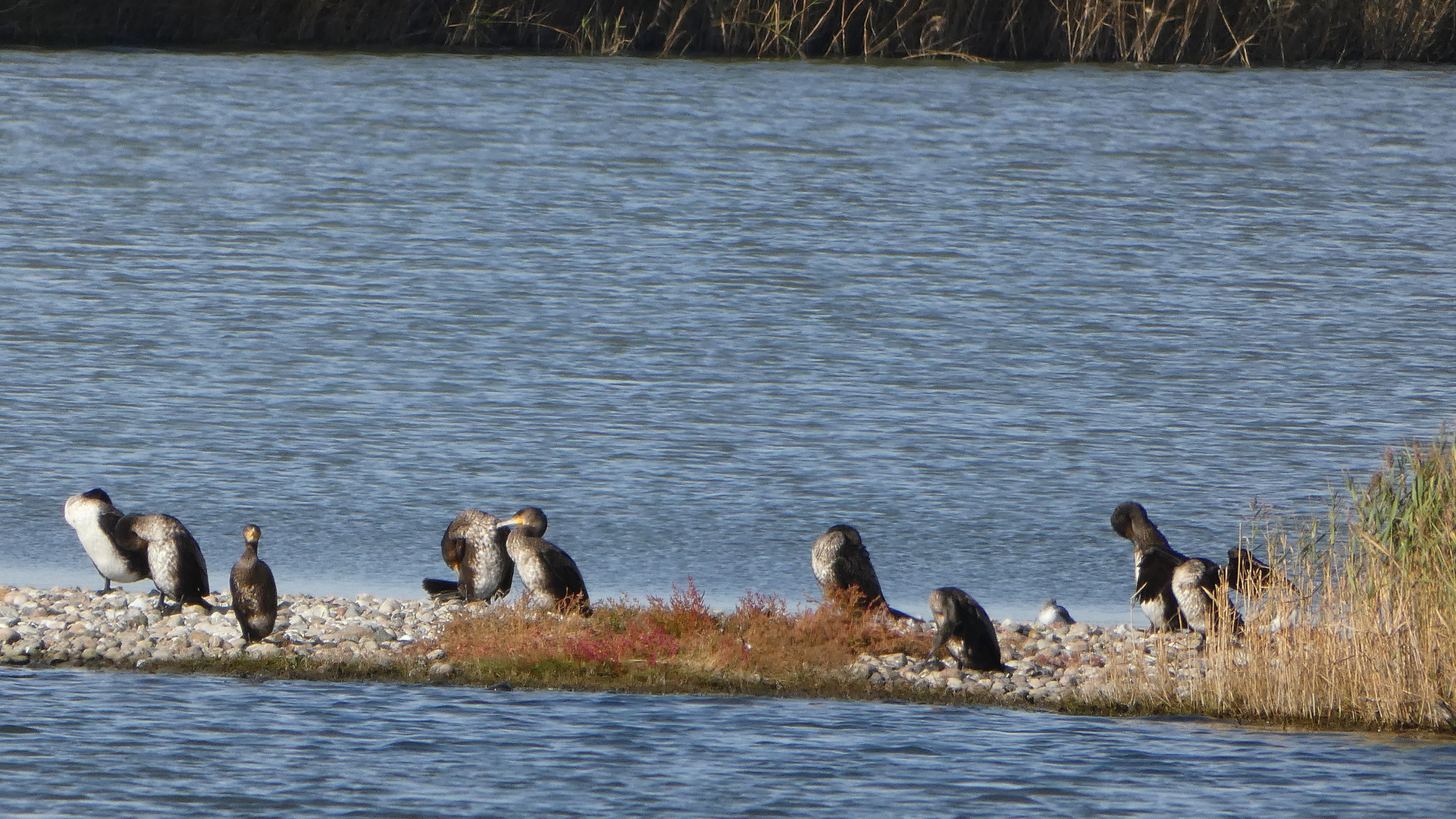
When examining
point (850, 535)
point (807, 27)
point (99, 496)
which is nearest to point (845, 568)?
point (850, 535)

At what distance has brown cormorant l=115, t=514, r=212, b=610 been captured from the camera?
46.9 feet

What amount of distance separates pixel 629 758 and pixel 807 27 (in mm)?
35024

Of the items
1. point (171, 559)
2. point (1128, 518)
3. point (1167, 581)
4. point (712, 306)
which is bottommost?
point (712, 306)

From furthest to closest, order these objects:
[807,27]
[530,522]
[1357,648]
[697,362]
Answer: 1. [807,27]
2. [697,362]
3. [530,522]
4. [1357,648]

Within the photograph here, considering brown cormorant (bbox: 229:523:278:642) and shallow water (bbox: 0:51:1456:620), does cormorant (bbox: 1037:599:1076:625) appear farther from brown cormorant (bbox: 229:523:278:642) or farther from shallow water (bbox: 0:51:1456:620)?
brown cormorant (bbox: 229:523:278:642)

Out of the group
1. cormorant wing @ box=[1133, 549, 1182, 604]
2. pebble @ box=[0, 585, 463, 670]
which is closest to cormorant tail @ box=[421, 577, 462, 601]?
pebble @ box=[0, 585, 463, 670]

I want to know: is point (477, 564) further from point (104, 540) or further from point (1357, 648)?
point (1357, 648)

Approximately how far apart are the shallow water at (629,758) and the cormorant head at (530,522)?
2210 millimetres

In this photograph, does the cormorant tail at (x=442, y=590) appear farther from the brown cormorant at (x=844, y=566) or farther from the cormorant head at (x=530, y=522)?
the brown cormorant at (x=844, y=566)

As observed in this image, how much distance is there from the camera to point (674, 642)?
13508 mm

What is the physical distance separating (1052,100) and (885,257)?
41.2 feet

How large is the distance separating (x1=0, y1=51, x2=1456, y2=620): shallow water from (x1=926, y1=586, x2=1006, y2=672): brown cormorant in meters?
3.08

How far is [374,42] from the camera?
155 feet

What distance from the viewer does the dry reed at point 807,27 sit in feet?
146
